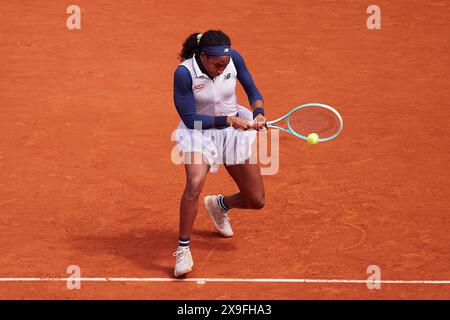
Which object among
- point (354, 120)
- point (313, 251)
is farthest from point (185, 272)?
point (354, 120)

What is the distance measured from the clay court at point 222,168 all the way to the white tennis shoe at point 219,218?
0.35 ft

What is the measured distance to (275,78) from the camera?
44.3 ft

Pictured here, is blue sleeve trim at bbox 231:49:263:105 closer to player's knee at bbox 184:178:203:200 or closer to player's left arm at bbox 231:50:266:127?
player's left arm at bbox 231:50:266:127

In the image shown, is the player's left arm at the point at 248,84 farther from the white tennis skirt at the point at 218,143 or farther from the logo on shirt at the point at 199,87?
the logo on shirt at the point at 199,87

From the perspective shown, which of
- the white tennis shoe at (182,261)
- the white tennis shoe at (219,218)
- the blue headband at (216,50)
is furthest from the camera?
the white tennis shoe at (219,218)

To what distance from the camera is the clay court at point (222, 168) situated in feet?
27.2

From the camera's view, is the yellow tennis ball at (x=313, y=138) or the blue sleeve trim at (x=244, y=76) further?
→ the blue sleeve trim at (x=244, y=76)

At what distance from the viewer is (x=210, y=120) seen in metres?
7.97

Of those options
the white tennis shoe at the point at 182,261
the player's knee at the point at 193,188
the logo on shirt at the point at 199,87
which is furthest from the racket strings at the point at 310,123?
the white tennis shoe at the point at 182,261

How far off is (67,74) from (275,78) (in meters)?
3.22

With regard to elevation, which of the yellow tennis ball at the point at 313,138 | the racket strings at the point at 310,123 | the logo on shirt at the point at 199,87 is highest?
the logo on shirt at the point at 199,87

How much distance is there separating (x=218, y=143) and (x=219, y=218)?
1.05m

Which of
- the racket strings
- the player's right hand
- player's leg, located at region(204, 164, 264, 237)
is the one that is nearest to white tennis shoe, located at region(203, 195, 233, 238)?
player's leg, located at region(204, 164, 264, 237)

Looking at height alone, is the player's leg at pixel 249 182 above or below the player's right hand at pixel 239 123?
below
